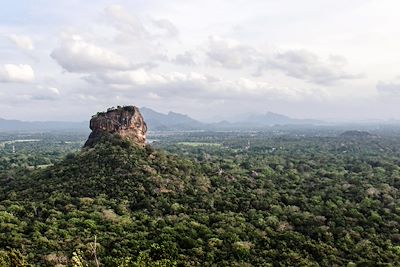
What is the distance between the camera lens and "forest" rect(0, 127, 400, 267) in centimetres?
5081

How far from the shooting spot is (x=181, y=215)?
6438 centimetres

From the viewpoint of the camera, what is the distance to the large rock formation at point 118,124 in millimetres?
91062

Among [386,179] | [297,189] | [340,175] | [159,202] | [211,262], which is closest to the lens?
[211,262]

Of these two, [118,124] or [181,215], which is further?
[118,124]

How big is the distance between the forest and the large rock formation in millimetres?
3374

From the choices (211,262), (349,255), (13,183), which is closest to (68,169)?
(13,183)

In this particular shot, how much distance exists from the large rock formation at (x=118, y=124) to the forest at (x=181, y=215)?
337cm

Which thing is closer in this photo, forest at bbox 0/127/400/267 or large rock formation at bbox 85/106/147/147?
forest at bbox 0/127/400/267

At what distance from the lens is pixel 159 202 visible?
6906 cm

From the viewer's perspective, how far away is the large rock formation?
9106 cm

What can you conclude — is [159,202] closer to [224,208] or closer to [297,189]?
[224,208]

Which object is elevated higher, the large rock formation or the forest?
the large rock formation

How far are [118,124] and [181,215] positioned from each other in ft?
105

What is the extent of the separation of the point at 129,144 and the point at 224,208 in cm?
2502
